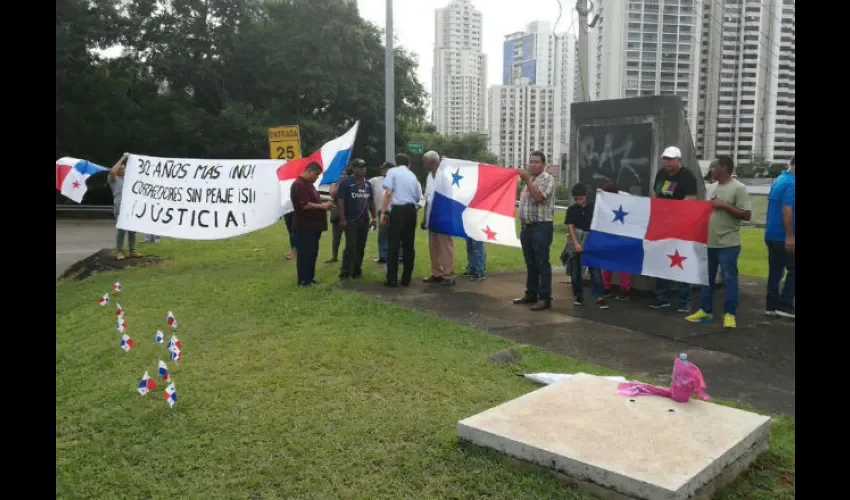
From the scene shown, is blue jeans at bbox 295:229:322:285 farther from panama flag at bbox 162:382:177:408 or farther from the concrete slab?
the concrete slab

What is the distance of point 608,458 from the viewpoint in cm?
354

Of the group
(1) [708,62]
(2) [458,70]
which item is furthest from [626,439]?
(2) [458,70]

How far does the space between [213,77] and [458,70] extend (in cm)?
3931

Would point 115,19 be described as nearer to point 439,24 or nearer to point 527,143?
point 439,24

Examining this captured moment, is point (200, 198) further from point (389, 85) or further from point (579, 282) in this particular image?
point (389, 85)

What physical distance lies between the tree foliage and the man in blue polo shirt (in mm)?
25459

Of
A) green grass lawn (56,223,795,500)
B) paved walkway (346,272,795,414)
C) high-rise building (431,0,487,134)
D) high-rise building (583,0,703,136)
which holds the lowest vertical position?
green grass lawn (56,223,795,500)

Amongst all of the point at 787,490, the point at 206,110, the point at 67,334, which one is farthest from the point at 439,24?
the point at 787,490

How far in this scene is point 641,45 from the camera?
27031mm

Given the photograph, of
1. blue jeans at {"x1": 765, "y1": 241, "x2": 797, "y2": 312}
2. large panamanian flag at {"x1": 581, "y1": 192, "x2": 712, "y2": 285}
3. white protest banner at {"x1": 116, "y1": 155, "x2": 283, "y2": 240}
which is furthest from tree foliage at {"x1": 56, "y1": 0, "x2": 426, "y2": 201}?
blue jeans at {"x1": 765, "y1": 241, "x2": 797, "y2": 312}

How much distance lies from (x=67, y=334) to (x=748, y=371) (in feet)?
23.7

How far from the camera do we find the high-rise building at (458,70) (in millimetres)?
62094

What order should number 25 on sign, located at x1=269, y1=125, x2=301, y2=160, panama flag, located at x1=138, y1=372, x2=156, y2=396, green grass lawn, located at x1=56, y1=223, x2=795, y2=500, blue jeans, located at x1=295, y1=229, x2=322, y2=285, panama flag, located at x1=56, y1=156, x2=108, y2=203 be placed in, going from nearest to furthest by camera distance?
green grass lawn, located at x1=56, y1=223, x2=795, y2=500 → panama flag, located at x1=138, y1=372, x2=156, y2=396 → blue jeans, located at x1=295, y1=229, x2=322, y2=285 → panama flag, located at x1=56, y1=156, x2=108, y2=203 → number 25 on sign, located at x1=269, y1=125, x2=301, y2=160

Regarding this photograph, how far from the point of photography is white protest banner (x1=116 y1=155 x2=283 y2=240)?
33.3 feet
